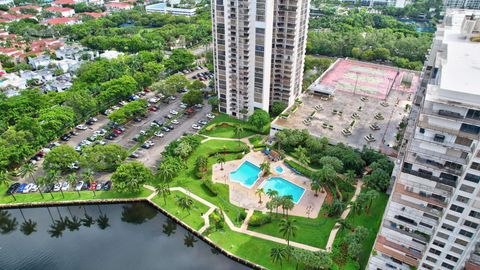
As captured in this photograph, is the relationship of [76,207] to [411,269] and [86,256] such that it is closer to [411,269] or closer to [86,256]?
[86,256]

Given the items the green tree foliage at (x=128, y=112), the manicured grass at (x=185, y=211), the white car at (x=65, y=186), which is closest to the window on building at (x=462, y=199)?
the manicured grass at (x=185, y=211)

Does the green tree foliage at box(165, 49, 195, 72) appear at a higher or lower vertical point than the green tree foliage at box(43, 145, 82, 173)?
higher

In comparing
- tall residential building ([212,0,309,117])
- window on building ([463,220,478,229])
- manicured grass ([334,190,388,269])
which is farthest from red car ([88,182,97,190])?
window on building ([463,220,478,229])

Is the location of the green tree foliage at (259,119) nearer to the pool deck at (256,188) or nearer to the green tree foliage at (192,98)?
the pool deck at (256,188)

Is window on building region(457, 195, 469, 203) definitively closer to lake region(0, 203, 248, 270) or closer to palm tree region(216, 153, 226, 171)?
lake region(0, 203, 248, 270)

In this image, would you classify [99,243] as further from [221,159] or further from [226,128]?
[226,128]

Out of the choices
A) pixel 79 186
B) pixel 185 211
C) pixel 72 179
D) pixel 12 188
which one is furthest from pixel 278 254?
pixel 12 188
